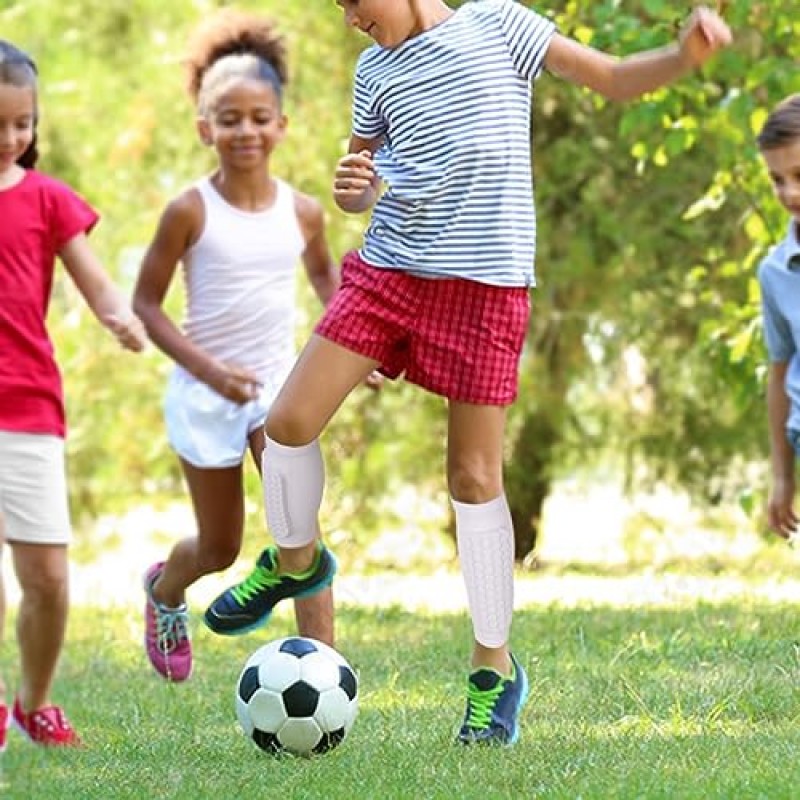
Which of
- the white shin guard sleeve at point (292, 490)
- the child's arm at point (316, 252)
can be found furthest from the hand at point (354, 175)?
the child's arm at point (316, 252)

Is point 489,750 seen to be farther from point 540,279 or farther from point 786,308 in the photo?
point 540,279

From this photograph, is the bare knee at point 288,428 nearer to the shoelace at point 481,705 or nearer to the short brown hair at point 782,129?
the shoelace at point 481,705

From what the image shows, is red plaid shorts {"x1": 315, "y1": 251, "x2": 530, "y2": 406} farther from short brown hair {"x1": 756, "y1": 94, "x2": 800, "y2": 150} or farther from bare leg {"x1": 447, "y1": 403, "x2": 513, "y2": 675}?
short brown hair {"x1": 756, "y1": 94, "x2": 800, "y2": 150}

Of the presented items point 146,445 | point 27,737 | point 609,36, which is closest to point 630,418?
point 146,445

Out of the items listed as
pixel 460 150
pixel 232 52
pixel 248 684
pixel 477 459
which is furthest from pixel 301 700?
pixel 232 52

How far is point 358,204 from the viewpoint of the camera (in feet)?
14.9

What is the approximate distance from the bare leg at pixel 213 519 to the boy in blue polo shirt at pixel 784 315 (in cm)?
A: 163

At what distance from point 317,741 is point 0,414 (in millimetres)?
1312

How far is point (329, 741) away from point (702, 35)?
1.67 meters

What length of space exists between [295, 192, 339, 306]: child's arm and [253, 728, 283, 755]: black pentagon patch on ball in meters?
2.00

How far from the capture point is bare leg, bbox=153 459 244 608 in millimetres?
5949

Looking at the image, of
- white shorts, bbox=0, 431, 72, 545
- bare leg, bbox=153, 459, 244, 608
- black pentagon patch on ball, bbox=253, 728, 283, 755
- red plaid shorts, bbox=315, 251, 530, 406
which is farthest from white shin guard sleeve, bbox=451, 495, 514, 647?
bare leg, bbox=153, 459, 244, 608

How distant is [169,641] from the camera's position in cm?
623

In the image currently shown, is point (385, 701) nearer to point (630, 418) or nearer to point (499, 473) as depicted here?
point (499, 473)
